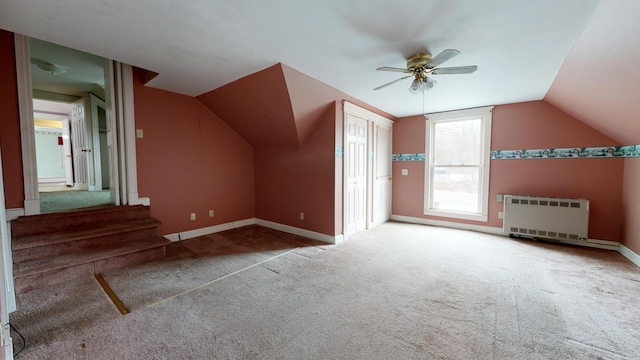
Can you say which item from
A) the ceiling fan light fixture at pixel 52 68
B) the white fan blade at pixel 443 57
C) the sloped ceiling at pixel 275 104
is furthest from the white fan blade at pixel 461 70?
the ceiling fan light fixture at pixel 52 68

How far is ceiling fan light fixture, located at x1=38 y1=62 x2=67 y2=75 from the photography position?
3572 millimetres

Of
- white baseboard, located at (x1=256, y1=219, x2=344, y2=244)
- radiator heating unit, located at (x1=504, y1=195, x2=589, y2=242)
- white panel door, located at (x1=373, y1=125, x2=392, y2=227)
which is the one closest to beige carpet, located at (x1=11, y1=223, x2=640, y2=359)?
radiator heating unit, located at (x1=504, y1=195, x2=589, y2=242)

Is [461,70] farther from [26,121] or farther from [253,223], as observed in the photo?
[26,121]

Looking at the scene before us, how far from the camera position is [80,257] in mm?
2594

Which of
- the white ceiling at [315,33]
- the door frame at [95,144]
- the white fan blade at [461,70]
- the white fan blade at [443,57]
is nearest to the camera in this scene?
the white ceiling at [315,33]

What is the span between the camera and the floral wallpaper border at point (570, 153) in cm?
329

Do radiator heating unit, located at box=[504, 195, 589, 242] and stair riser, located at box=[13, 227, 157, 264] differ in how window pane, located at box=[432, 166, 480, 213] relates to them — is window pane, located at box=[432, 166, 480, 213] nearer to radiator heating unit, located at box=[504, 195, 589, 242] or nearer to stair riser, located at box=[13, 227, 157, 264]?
radiator heating unit, located at box=[504, 195, 589, 242]

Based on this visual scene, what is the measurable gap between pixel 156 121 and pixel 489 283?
4.78 meters

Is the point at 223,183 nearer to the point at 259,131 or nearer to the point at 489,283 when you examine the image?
the point at 259,131

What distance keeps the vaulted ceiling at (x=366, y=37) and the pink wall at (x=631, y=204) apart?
404 millimetres

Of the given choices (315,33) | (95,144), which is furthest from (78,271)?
(95,144)

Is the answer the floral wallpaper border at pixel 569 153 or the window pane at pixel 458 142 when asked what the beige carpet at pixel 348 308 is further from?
the window pane at pixel 458 142

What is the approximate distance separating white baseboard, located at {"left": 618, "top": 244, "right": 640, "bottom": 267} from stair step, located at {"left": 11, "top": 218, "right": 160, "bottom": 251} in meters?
6.14

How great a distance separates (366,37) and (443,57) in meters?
0.70
